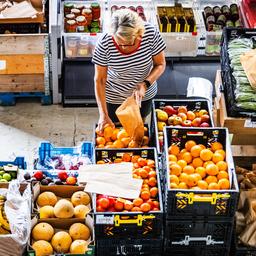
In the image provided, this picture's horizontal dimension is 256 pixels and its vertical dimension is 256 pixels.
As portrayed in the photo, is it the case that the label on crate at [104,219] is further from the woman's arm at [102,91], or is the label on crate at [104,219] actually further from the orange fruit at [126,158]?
the woman's arm at [102,91]

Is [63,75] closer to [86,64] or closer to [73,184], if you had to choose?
[86,64]

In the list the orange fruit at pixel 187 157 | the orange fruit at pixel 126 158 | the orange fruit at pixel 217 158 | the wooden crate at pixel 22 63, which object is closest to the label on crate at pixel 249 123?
the orange fruit at pixel 217 158

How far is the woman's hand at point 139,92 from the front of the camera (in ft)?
15.3

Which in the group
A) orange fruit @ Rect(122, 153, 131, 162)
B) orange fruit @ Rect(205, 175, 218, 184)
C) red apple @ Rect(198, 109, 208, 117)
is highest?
red apple @ Rect(198, 109, 208, 117)

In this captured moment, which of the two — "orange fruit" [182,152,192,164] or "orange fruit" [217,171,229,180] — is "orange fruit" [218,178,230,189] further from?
"orange fruit" [182,152,192,164]

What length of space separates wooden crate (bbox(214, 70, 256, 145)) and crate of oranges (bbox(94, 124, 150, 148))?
62 cm

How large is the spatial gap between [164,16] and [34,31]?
4.71 ft

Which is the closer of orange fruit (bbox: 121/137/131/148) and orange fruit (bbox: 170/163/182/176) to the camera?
orange fruit (bbox: 170/163/182/176)

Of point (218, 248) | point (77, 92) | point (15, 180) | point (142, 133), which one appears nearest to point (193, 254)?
point (218, 248)

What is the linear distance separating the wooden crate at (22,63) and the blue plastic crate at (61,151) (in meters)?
1.58

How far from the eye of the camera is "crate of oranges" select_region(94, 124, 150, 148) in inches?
180

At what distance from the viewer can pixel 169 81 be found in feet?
22.2

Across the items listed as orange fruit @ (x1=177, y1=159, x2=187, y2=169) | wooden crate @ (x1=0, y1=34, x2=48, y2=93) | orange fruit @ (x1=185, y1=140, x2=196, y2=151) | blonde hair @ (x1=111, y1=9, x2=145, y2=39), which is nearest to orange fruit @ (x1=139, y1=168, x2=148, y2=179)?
orange fruit @ (x1=177, y1=159, x2=187, y2=169)

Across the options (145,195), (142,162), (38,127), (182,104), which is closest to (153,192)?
(145,195)
